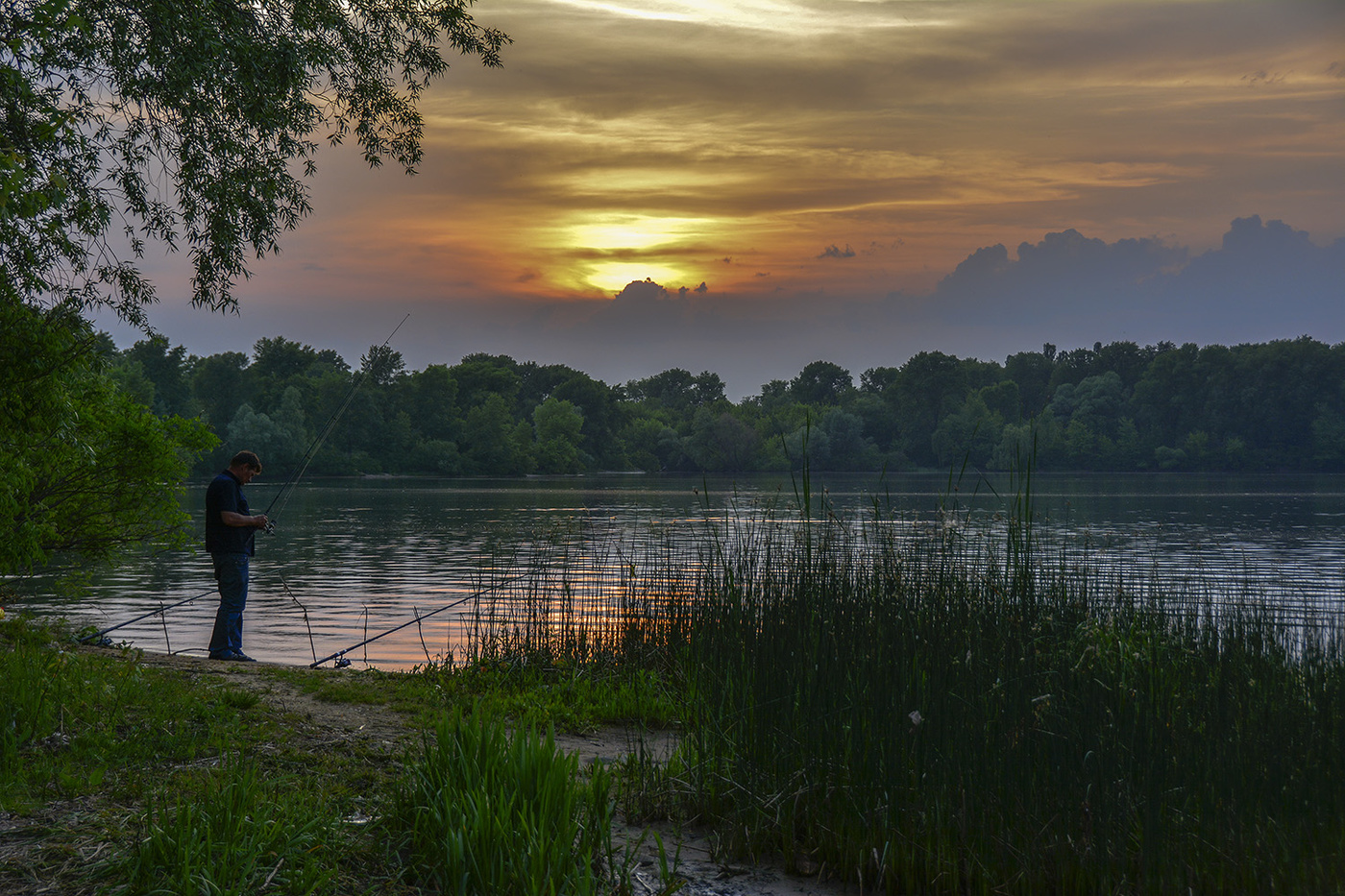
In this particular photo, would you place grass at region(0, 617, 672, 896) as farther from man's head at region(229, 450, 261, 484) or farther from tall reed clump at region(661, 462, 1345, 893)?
man's head at region(229, 450, 261, 484)

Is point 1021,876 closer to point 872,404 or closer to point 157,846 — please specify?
point 157,846

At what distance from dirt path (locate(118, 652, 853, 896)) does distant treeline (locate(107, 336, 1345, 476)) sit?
7986 centimetres

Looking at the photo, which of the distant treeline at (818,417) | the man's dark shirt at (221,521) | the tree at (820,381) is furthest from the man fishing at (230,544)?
the tree at (820,381)

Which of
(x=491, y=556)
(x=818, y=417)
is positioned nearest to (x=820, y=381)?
(x=818, y=417)

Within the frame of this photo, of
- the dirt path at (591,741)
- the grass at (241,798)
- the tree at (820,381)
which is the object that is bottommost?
the dirt path at (591,741)

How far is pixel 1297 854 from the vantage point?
4.11 m

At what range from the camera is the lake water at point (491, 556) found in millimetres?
13359

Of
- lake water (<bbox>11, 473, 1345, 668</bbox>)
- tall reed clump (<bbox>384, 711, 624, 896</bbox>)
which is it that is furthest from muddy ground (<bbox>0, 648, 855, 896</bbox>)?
lake water (<bbox>11, 473, 1345, 668</bbox>)

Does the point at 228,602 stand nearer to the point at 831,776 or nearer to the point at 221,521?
the point at 221,521

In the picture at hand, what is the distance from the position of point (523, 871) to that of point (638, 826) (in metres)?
1.44

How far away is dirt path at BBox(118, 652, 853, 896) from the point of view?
4.38 metres

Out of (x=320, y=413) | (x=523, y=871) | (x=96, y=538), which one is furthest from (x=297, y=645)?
(x=320, y=413)

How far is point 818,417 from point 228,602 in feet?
346

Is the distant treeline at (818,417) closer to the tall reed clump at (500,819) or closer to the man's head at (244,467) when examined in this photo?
the man's head at (244,467)
